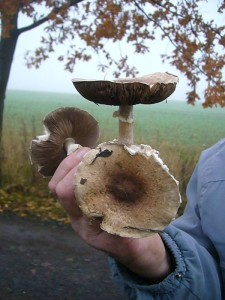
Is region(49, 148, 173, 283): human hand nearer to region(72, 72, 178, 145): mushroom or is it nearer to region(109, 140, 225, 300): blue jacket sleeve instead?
region(109, 140, 225, 300): blue jacket sleeve

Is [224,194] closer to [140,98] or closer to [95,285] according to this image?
[140,98]

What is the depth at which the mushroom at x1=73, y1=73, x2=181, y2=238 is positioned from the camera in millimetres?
1271

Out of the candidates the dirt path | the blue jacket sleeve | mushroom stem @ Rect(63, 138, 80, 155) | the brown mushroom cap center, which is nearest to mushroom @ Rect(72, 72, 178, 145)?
the brown mushroom cap center

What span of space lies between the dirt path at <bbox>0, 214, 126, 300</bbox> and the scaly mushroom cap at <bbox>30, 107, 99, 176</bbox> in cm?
312

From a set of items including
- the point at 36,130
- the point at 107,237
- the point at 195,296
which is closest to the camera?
the point at 107,237

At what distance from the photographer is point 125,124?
1.40 metres

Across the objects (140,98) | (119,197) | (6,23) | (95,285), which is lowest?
(95,285)

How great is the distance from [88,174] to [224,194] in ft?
2.91

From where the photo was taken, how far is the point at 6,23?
7168mm

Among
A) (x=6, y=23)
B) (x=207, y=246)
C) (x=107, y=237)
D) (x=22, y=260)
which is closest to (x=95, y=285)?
(x=22, y=260)

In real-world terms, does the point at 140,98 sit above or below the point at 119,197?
above

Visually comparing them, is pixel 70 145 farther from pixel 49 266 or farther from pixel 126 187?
pixel 49 266

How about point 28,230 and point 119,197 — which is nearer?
point 119,197

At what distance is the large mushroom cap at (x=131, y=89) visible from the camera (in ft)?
4.12
